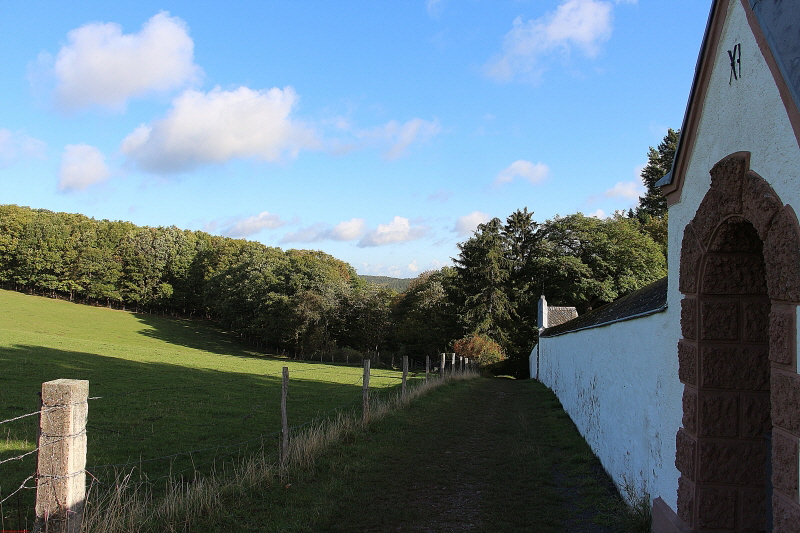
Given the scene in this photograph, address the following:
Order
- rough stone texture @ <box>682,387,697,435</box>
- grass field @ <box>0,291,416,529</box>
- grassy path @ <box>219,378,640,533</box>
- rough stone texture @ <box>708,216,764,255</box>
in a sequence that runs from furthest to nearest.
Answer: grass field @ <box>0,291,416,529</box> → grassy path @ <box>219,378,640,533</box> → rough stone texture @ <box>682,387,697,435</box> → rough stone texture @ <box>708,216,764,255</box>

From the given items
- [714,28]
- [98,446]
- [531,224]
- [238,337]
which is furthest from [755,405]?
[238,337]

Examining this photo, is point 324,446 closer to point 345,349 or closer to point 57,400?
point 57,400

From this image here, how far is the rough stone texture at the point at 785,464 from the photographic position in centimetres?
272

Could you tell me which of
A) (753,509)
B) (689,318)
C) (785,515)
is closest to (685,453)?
(753,509)

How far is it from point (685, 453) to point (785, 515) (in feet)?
4.62

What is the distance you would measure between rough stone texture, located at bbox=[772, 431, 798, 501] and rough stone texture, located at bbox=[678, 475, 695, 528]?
3.96 ft

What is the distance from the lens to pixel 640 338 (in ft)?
19.3

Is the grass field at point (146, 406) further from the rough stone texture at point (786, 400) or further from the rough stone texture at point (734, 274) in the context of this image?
the rough stone texture at point (734, 274)

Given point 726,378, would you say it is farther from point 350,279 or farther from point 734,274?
point 350,279

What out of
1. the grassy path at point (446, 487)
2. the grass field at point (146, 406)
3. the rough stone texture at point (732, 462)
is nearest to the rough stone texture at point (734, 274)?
the rough stone texture at point (732, 462)

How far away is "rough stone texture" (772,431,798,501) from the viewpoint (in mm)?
2717

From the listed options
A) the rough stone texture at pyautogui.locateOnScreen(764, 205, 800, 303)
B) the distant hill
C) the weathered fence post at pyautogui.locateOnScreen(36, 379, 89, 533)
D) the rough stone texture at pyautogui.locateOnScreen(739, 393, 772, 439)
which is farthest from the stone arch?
the distant hill

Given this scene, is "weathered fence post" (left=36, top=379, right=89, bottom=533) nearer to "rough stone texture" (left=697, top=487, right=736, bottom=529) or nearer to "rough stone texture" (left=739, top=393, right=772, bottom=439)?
"rough stone texture" (left=697, top=487, right=736, bottom=529)

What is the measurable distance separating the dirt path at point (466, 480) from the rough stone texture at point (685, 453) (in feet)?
5.08
